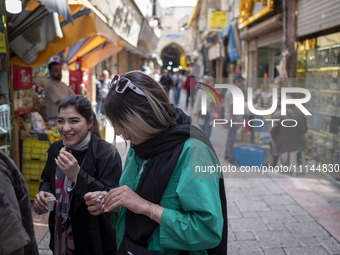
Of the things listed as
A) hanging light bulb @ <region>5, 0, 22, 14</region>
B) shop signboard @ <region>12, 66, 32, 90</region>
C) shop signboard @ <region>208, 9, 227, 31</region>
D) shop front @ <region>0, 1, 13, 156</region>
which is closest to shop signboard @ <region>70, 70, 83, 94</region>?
shop signboard @ <region>12, 66, 32, 90</region>

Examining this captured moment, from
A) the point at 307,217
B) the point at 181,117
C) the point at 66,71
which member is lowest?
the point at 307,217

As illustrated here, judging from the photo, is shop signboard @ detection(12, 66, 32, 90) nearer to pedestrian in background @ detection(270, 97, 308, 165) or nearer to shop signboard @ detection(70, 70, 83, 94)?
shop signboard @ detection(70, 70, 83, 94)

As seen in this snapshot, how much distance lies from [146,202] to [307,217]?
12.1ft

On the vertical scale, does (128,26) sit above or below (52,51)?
above

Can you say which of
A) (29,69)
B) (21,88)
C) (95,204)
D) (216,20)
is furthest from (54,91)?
(216,20)

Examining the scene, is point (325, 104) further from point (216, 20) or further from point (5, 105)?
point (216, 20)

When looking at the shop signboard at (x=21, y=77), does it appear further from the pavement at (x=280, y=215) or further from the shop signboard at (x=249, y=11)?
the shop signboard at (x=249, y=11)

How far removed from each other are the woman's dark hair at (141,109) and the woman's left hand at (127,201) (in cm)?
25

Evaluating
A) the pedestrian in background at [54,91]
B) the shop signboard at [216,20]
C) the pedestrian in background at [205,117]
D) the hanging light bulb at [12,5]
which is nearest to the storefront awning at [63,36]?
the pedestrian in background at [54,91]

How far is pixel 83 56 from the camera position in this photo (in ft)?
28.5

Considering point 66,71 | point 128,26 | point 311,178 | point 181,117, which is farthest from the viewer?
point 128,26

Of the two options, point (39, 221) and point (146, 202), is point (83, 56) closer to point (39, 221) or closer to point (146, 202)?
point (39, 221)

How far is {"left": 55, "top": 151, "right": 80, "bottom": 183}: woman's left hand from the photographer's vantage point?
217 centimetres

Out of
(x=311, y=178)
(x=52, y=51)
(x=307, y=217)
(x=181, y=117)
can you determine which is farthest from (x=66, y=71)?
(x=181, y=117)
